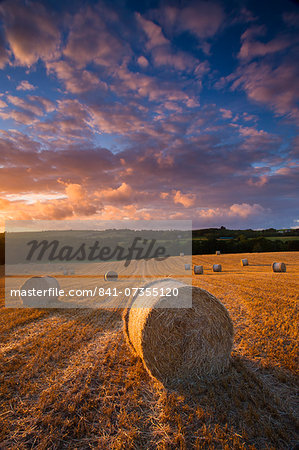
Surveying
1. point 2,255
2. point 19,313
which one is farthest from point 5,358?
point 2,255

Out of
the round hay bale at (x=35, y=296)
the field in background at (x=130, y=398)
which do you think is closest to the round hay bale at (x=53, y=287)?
the round hay bale at (x=35, y=296)

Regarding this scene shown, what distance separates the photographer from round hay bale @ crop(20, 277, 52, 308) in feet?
37.2

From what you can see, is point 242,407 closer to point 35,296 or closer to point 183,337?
point 183,337

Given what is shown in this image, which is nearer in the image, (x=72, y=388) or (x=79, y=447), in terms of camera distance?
(x=79, y=447)

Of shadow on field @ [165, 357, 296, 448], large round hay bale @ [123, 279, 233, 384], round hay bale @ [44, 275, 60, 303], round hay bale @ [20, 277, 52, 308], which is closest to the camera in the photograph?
shadow on field @ [165, 357, 296, 448]

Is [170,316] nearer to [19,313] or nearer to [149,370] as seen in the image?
[149,370]

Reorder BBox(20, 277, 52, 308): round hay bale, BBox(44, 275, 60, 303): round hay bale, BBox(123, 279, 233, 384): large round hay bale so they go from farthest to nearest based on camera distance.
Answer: BBox(44, 275, 60, 303): round hay bale < BBox(20, 277, 52, 308): round hay bale < BBox(123, 279, 233, 384): large round hay bale

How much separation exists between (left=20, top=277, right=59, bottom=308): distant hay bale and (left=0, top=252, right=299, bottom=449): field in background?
498 cm

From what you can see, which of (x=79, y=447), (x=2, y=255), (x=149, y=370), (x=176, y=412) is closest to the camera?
(x=79, y=447)

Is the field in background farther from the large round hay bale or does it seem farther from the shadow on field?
the large round hay bale

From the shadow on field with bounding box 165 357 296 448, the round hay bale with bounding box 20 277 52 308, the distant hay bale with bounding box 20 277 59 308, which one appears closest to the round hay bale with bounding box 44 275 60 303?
the distant hay bale with bounding box 20 277 59 308

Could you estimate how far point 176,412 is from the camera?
355 centimetres

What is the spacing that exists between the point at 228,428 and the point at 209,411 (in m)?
0.37

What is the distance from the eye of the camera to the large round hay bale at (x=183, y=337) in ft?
15.1
